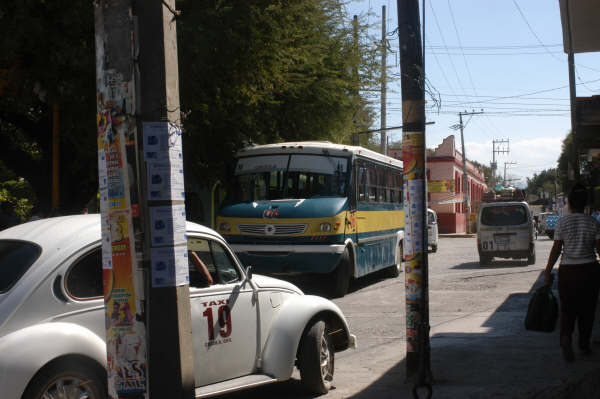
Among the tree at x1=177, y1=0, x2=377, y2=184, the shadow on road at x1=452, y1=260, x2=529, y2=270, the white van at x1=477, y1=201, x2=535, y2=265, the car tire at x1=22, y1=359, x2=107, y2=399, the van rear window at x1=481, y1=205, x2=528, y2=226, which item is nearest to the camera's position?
the car tire at x1=22, y1=359, x2=107, y2=399

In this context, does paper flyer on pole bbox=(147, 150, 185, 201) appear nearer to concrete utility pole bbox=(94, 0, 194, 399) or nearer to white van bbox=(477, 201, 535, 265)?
concrete utility pole bbox=(94, 0, 194, 399)

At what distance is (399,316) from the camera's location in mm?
12289

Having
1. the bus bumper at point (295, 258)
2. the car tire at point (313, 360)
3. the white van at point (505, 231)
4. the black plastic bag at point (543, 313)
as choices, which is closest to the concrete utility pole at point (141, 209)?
the car tire at point (313, 360)

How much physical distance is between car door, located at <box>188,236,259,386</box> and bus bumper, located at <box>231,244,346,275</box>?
798 centimetres

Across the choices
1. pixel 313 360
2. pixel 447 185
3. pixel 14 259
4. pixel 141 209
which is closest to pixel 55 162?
pixel 313 360

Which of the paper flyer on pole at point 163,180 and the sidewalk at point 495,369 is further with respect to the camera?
the sidewalk at point 495,369

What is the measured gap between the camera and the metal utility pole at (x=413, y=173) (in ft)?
23.6

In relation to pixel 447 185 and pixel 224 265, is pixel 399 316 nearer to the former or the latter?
pixel 224 265

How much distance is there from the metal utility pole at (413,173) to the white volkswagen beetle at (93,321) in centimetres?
79

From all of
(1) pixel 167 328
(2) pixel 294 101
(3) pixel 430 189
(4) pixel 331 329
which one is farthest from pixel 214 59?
(3) pixel 430 189

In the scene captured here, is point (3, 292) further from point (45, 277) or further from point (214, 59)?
point (214, 59)

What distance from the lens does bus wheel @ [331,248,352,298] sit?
48.5 feet

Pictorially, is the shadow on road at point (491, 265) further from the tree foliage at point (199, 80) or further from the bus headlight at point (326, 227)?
the bus headlight at point (326, 227)

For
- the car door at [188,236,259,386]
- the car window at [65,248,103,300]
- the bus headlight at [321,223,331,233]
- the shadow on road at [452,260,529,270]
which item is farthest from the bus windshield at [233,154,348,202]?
the car window at [65,248,103,300]
